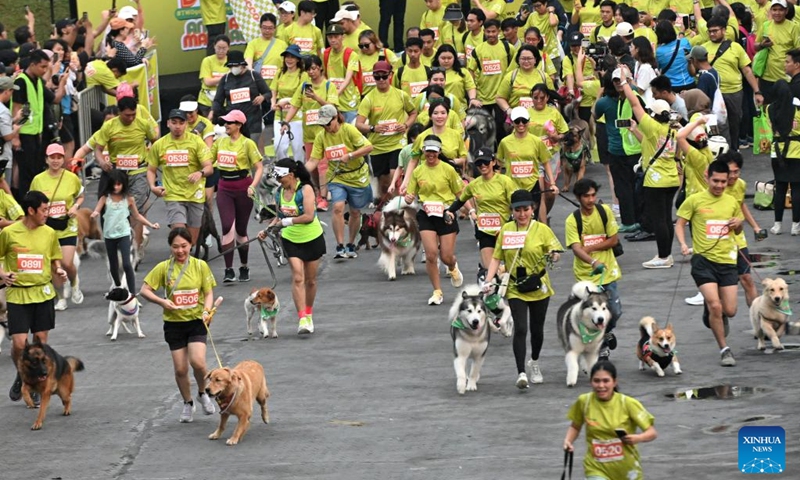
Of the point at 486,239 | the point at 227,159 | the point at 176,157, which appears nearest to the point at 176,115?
the point at 176,157

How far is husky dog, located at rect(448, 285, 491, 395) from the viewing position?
1388 cm

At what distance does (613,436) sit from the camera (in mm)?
10352

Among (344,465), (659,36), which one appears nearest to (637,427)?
(344,465)

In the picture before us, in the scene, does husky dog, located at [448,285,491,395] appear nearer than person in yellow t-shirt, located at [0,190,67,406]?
Yes

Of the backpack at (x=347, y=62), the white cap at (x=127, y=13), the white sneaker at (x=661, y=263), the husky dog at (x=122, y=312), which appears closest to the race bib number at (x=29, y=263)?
the husky dog at (x=122, y=312)

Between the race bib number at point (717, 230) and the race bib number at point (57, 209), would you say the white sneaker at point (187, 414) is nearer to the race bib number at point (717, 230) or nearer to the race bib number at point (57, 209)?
the race bib number at point (57, 209)

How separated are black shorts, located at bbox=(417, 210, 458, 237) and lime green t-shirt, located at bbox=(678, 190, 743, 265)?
3.41 metres

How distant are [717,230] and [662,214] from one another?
362cm

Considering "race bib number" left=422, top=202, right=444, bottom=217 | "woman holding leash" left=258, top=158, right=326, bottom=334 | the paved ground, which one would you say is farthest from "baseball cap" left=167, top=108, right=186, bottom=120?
"race bib number" left=422, top=202, right=444, bottom=217

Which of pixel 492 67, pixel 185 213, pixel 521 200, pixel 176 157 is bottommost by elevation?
pixel 185 213

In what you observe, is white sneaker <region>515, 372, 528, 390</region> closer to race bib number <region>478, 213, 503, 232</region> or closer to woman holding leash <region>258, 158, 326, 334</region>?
race bib number <region>478, 213, 503, 232</region>

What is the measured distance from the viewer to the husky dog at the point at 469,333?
13.9m

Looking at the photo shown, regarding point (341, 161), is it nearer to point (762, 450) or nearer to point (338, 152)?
point (338, 152)

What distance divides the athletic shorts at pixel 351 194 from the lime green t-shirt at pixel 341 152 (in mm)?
71
